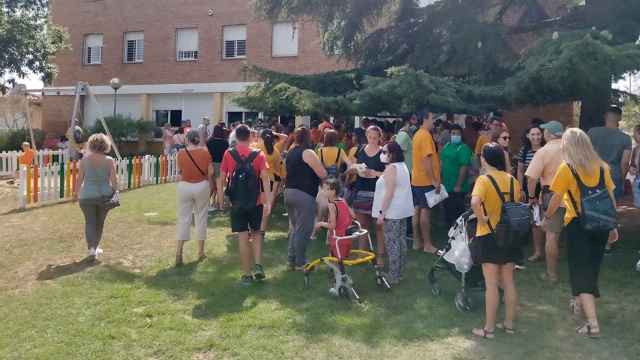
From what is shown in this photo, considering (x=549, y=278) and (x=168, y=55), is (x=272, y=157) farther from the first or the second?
(x=168, y=55)

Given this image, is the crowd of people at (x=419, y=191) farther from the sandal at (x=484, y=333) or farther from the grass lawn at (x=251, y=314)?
the grass lawn at (x=251, y=314)

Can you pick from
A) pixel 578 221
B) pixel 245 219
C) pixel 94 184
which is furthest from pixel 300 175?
pixel 578 221

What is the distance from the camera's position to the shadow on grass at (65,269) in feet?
23.3

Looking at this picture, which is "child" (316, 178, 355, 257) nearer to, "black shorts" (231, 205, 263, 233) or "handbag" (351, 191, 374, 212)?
"black shorts" (231, 205, 263, 233)

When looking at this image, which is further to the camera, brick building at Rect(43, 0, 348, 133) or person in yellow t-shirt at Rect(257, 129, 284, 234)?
brick building at Rect(43, 0, 348, 133)

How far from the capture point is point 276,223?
10500 millimetres

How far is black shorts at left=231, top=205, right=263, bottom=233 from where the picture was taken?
655 cm

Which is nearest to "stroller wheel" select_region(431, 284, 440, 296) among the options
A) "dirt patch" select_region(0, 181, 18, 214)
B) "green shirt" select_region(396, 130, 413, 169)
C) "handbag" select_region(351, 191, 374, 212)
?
"handbag" select_region(351, 191, 374, 212)

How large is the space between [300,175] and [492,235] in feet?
8.04

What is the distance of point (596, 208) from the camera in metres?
5.00

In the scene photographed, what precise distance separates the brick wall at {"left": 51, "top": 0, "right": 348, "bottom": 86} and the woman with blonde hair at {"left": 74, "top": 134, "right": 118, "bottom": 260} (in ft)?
56.6

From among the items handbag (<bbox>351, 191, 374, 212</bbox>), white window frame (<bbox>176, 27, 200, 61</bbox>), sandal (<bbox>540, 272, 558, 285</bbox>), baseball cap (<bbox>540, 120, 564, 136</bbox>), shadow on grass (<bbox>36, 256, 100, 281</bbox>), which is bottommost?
shadow on grass (<bbox>36, 256, 100, 281</bbox>)

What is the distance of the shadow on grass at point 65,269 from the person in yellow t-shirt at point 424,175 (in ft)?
13.9

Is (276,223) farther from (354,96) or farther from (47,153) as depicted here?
(47,153)
